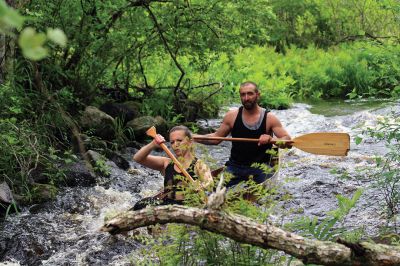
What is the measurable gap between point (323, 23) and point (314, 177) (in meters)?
12.5

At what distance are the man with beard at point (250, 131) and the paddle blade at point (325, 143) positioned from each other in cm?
19

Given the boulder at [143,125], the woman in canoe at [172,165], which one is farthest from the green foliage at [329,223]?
the boulder at [143,125]

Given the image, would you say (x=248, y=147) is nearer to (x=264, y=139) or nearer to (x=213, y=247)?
(x=264, y=139)

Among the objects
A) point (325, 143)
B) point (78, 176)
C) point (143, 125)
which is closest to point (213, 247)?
point (325, 143)

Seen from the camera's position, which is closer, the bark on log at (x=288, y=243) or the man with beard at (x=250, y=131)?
the bark on log at (x=288, y=243)

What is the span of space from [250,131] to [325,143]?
2.39ft

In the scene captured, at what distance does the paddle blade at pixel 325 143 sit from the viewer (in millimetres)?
5719

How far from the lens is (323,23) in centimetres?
1869

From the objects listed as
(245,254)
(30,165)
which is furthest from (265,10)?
(245,254)

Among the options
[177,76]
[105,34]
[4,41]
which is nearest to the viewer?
[4,41]

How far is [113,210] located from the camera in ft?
19.5

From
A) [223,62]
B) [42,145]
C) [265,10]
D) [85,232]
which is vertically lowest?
[85,232]

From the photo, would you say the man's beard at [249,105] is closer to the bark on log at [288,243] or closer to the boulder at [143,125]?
the boulder at [143,125]

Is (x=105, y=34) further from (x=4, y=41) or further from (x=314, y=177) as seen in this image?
(x=314, y=177)
